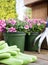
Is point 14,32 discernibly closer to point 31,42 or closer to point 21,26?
point 21,26

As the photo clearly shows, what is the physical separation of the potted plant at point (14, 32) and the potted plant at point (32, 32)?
8 cm

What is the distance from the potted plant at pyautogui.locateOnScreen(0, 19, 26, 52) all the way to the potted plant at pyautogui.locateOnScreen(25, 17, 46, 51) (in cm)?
8

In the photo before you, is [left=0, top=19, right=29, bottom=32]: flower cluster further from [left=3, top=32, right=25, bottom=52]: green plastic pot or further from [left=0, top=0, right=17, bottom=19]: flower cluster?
[left=0, top=0, right=17, bottom=19]: flower cluster

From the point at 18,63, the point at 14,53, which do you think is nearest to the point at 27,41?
the point at 14,53

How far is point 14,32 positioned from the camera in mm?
1454

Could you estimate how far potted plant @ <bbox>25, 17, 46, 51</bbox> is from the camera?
161cm

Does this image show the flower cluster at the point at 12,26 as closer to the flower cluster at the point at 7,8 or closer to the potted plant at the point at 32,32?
the potted plant at the point at 32,32

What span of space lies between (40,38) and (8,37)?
0.25 m

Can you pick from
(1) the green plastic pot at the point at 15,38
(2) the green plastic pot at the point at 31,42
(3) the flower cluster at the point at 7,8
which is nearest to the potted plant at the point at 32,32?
(2) the green plastic pot at the point at 31,42

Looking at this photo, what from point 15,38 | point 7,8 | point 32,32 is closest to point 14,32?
point 15,38

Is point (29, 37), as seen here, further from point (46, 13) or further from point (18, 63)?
point (18, 63)

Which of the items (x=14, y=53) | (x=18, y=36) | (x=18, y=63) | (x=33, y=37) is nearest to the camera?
(x=18, y=63)

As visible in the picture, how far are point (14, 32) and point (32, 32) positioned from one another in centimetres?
22

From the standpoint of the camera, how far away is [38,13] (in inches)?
77.9
